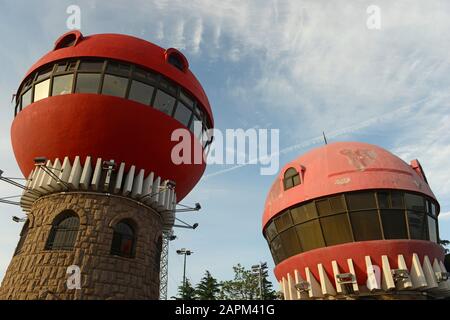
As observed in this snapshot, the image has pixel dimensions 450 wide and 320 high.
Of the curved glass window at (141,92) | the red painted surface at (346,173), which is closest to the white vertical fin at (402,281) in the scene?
the red painted surface at (346,173)

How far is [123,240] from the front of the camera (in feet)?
45.7

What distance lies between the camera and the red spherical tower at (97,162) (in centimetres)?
1295

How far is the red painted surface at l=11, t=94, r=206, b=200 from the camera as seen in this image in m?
14.2

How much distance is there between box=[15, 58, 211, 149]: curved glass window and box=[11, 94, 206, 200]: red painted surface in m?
0.42

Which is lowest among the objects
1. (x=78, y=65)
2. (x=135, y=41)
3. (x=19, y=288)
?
(x=19, y=288)

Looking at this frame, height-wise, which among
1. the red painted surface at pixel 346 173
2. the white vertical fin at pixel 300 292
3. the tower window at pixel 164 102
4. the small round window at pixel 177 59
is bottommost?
the white vertical fin at pixel 300 292

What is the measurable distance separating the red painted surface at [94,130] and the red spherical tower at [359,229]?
817cm

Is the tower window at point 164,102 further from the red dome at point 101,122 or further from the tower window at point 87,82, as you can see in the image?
the tower window at point 87,82

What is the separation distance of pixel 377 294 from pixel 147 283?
10170mm

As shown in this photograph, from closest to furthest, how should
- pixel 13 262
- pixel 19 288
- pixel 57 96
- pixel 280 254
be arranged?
pixel 19 288
pixel 13 262
pixel 57 96
pixel 280 254

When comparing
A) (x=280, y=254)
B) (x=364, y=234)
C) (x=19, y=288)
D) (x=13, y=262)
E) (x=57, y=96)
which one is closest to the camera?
(x=19, y=288)

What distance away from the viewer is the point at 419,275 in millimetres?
14820

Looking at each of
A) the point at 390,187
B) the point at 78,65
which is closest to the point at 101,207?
the point at 78,65

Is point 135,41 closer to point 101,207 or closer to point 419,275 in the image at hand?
point 101,207
